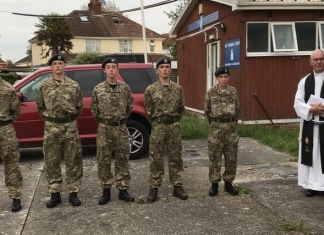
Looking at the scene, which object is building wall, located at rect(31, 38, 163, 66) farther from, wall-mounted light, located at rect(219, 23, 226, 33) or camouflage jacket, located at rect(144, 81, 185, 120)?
camouflage jacket, located at rect(144, 81, 185, 120)

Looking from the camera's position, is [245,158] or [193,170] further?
[245,158]

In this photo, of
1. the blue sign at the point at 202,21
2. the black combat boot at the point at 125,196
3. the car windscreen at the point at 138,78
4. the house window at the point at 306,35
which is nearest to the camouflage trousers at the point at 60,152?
the black combat boot at the point at 125,196

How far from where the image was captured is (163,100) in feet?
17.9

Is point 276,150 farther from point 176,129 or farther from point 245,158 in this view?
point 176,129

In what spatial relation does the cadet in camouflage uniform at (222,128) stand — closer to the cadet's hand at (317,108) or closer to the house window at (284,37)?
the cadet's hand at (317,108)

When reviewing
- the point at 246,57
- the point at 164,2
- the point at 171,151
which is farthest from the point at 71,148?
the point at 164,2

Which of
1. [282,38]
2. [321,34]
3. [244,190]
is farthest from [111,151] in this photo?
[321,34]

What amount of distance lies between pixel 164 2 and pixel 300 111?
15.4 meters

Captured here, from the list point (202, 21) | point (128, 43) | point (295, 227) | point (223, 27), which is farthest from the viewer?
point (128, 43)

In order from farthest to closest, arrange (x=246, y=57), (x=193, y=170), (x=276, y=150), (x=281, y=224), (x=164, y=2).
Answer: (x=164, y=2) < (x=246, y=57) < (x=276, y=150) < (x=193, y=170) < (x=281, y=224)

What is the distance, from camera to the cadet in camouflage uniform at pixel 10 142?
16.8 feet

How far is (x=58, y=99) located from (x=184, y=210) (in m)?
2.10

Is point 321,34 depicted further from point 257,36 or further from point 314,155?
point 314,155

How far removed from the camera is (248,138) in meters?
9.94
